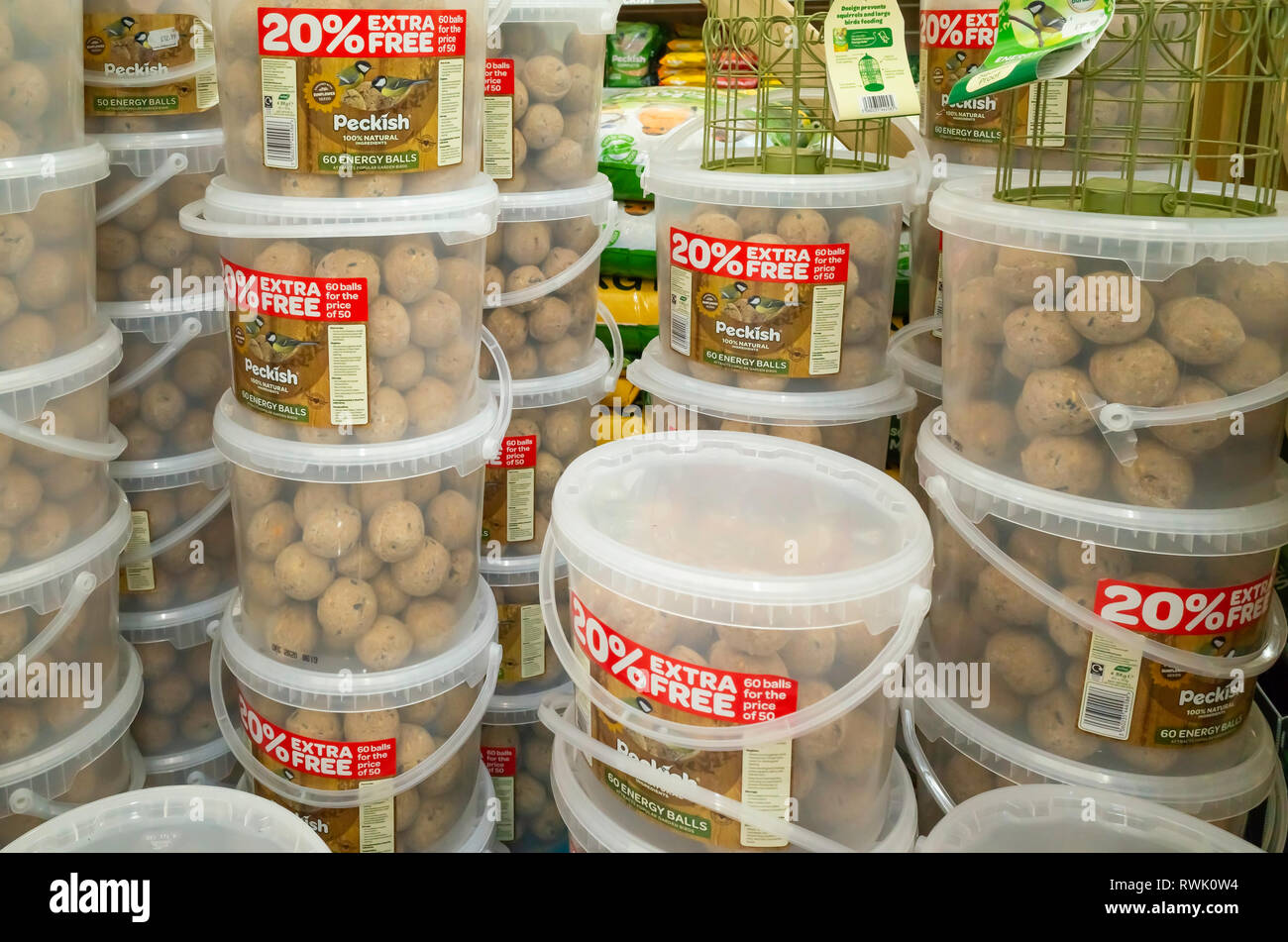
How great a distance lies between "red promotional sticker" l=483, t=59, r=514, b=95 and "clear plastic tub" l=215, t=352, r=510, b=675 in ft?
1.41

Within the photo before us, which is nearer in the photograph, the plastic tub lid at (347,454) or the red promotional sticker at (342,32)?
the red promotional sticker at (342,32)

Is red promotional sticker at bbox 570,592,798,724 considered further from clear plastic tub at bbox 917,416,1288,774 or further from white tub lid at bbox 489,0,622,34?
white tub lid at bbox 489,0,622,34

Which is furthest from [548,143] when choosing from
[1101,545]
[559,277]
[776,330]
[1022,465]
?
[1101,545]

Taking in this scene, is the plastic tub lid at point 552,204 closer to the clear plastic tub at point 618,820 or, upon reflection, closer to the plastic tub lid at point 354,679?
the plastic tub lid at point 354,679

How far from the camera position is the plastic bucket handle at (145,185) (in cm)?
130

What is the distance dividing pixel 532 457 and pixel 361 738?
46 cm

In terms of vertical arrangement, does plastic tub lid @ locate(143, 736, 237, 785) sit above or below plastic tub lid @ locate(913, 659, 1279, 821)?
below

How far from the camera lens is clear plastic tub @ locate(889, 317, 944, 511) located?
1406 millimetres

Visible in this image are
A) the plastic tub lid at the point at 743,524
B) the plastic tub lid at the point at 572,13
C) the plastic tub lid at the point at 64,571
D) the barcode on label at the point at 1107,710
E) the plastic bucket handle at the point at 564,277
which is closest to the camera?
the plastic tub lid at the point at 743,524

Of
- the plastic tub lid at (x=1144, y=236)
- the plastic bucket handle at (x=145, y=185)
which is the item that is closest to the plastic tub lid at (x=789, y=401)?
the plastic tub lid at (x=1144, y=236)

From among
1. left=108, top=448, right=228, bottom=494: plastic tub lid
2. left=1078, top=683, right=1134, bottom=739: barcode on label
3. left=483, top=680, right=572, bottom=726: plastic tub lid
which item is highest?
left=108, top=448, right=228, bottom=494: plastic tub lid

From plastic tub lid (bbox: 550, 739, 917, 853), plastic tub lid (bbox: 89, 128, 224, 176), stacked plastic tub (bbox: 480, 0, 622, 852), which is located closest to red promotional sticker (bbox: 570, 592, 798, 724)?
plastic tub lid (bbox: 550, 739, 917, 853)

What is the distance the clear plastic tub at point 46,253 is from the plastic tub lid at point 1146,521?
3.21 ft
